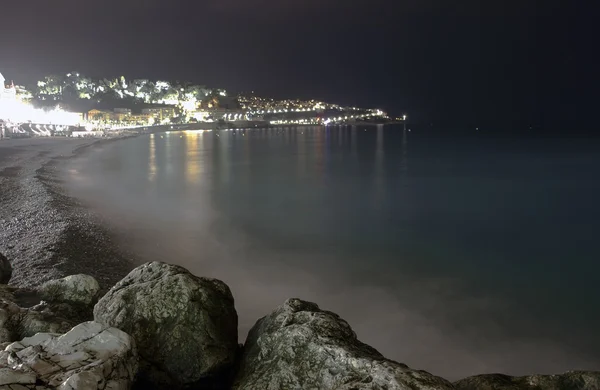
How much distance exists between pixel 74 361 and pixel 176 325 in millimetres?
1041

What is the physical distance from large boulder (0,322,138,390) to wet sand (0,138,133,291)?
514 centimetres

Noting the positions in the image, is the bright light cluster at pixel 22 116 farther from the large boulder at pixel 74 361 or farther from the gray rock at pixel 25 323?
the large boulder at pixel 74 361

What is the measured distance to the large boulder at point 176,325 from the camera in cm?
455

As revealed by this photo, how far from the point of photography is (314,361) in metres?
4.29

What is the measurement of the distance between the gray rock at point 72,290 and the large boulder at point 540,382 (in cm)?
463

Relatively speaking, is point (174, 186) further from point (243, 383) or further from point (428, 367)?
point (243, 383)

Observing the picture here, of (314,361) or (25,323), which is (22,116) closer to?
(25,323)

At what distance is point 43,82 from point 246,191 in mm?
180155

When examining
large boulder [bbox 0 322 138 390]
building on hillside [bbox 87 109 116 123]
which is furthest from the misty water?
building on hillside [bbox 87 109 116 123]

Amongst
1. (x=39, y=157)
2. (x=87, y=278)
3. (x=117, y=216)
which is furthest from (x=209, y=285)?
(x=39, y=157)

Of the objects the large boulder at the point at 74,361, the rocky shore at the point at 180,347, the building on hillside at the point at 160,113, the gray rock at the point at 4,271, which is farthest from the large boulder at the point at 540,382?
the building on hillside at the point at 160,113


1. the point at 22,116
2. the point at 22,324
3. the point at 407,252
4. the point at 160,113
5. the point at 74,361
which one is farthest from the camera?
the point at 160,113

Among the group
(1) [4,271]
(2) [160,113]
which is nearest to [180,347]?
(1) [4,271]

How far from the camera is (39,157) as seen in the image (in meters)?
39.0
